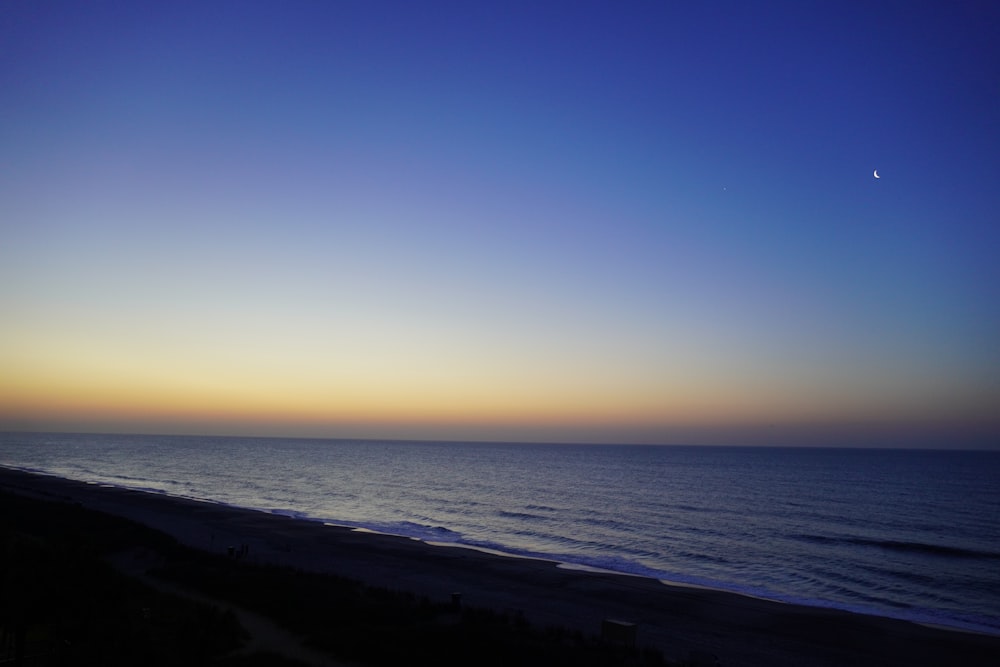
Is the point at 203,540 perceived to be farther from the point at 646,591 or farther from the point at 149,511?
the point at 646,591

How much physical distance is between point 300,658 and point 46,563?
682 centimetres

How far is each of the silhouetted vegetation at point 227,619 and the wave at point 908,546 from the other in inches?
1401

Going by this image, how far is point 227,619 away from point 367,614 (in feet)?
29.7

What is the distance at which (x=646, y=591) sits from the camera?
32344 mm

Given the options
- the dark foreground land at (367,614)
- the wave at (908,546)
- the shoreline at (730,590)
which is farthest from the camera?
the wave at (908,546)

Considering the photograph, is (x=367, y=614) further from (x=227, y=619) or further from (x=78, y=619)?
(x=227, y=619)

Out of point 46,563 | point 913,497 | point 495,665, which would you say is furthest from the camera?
point 913,497

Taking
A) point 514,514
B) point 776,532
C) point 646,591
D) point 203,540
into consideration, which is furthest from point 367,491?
point 646,591

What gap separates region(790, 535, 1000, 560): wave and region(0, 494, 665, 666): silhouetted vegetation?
35578mm

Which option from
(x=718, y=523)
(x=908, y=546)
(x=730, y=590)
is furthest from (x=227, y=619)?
(x=718, y=523)

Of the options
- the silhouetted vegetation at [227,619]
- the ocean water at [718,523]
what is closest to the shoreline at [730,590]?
the ocean water at [718,523]

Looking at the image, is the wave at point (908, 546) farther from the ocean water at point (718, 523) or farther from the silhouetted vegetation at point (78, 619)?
the silhouetted vegetation at point (78, 619)

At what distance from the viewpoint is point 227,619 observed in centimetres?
1379

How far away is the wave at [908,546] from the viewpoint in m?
44.2
